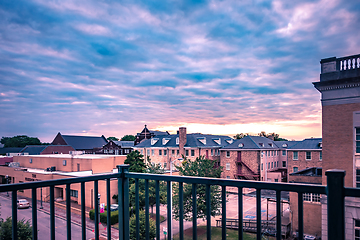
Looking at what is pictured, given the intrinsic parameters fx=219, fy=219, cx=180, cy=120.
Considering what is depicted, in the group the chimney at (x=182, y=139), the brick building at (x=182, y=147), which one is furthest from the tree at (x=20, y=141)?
the chimney at (x=182, y=139)

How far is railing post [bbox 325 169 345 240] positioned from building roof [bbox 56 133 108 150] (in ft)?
192

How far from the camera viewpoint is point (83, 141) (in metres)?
55.8

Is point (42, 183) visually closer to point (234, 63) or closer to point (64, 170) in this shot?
point (234, 63)

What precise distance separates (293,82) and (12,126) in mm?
19754

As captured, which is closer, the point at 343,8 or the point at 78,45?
the point at 343,8

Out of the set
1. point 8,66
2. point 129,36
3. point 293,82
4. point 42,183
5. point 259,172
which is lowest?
point 259,172

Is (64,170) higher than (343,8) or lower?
lower

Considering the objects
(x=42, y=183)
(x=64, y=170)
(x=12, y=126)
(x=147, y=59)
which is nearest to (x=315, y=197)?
(x=42, y=183)

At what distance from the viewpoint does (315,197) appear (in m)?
13.3

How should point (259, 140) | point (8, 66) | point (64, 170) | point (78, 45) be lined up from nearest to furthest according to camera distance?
point (78, 45) < point (8, 66) < point (64, 170) < point (259, 140)

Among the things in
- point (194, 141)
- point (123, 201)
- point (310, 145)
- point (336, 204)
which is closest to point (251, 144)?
point (310, 145)

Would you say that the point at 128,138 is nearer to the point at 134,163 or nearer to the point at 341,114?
the point at 134,163

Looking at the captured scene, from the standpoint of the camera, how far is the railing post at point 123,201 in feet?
8.18

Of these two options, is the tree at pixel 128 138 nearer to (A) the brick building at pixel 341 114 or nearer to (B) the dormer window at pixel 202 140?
(B) the dormer window at pixel 202 140
